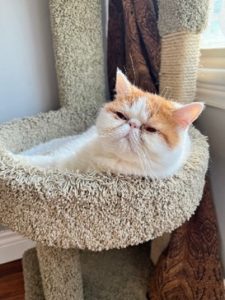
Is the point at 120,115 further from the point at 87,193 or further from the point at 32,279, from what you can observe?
the point at 32,279

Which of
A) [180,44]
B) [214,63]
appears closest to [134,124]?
[180,44]

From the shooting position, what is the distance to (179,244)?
2.94 feet

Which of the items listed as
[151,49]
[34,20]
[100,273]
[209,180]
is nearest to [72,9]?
[34,20]

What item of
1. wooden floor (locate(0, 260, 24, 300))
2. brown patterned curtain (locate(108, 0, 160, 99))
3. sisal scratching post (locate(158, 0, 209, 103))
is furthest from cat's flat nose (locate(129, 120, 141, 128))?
wooden floor (locate(0, 260, 24, 300))

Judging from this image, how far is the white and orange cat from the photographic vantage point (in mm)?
552

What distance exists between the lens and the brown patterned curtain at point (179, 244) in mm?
882

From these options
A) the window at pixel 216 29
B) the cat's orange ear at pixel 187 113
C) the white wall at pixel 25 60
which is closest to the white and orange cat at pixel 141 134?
the cat's orange ear at pixel 187 113

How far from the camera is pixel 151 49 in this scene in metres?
0.98

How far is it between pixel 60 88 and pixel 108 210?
0.65m

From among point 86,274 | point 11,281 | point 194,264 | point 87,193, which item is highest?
point 87,193

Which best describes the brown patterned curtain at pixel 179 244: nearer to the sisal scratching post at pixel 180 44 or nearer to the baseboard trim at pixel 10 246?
the sisal scratching post at pixel 180 44

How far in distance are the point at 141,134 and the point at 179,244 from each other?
0.50 meters

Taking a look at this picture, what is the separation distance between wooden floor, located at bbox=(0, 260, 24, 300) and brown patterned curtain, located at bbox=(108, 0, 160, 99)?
0.88 m

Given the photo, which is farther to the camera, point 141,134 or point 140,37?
point 140,37
